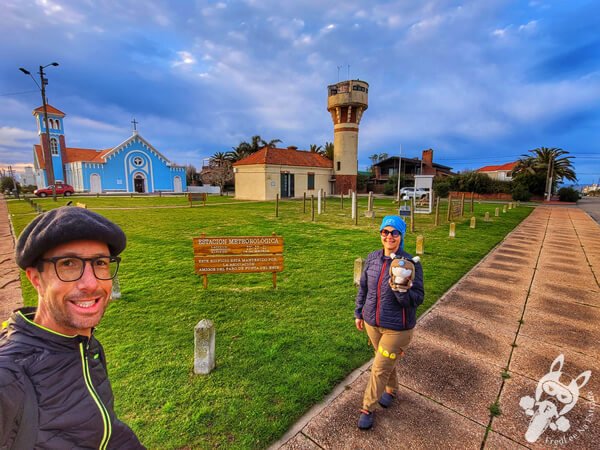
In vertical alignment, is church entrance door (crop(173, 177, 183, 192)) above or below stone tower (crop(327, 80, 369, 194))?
below

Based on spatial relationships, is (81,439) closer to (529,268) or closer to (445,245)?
(529,268)

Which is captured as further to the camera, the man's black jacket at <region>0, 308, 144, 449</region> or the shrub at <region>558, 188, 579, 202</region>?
the shrub at <region>558, 188, 579, 202</region>

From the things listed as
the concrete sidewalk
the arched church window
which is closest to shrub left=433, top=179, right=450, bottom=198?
the concrete sidewalk

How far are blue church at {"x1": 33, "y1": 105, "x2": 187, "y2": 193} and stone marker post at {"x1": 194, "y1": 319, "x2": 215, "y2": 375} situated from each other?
163 feet

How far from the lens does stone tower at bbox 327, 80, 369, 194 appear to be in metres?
35.7

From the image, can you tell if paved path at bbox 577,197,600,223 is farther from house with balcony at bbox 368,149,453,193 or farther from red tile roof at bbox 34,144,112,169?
red tile roof at bbox 34,144,112,169

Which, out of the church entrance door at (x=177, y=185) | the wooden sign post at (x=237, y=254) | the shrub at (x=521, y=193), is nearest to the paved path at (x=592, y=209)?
the shrub at (x=521, y=193)

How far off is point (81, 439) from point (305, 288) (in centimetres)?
502

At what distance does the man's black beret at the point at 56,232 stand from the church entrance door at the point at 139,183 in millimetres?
52094

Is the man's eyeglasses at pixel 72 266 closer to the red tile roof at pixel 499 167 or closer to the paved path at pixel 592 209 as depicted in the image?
the paved path at pixel 592 209

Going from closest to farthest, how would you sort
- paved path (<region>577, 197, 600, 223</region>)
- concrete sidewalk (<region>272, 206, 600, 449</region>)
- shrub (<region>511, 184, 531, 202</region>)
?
concrete sidewalk (<region>272, 206, 600, 449</region>)
paved path (<region>577, 197, 600, 223</region>)
shrub (<region>511, 184, 531, 202</region>)

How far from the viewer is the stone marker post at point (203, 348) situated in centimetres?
339

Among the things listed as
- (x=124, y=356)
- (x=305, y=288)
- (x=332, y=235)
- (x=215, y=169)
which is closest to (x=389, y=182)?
(x=215, y=169)

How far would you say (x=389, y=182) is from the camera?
5181 cm
